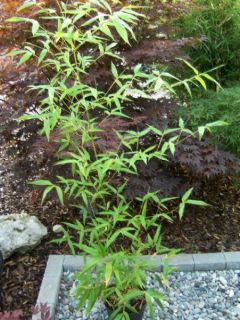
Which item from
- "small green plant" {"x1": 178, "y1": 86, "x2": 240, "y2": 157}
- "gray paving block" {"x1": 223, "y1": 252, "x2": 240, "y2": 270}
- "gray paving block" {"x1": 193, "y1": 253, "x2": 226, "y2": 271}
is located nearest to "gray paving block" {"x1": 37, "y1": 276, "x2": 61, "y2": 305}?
"gray paving block" {"x1": 193, "y1": 253, "x2": 226, "y2": 271}

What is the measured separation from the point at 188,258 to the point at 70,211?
0.92 m

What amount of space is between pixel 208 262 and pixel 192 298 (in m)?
0.26

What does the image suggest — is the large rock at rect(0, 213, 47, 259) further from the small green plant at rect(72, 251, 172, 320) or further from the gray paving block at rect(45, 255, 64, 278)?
the small green plant at rect(72, 251, 172, 320)

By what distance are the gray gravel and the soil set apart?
0.21 meters

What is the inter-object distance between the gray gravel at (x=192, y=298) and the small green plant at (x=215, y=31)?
4.70 ft

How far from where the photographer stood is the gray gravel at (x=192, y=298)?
227 cm

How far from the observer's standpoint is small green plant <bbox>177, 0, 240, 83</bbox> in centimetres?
312

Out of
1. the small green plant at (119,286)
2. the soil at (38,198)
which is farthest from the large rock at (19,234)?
the small green plant at (119,286)

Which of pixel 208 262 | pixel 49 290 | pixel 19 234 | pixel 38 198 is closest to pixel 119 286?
pixel 49 290

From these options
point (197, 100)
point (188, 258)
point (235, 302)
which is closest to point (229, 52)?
point (197, 100)

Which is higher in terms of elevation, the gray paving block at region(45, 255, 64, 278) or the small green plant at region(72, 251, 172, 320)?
the small green plant at region(72, 251, 172, 320)

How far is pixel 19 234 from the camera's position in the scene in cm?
266

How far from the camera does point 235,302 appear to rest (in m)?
2.35

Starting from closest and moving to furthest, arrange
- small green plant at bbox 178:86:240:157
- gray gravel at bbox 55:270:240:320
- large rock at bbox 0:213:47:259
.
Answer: gray gravel at bbox 55:270:240:320 → large rock at bbox 0:213:47:259 → small green plant at bbox 178:86:240:157
